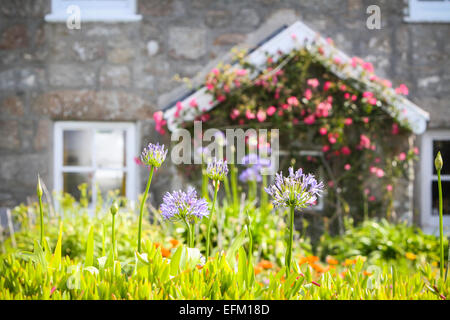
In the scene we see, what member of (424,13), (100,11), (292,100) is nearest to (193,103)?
(292,100)

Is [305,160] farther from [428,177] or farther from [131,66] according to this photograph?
[131,66]

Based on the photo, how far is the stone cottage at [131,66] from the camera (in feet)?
12.9

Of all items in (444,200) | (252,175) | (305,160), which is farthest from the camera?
(305,160)

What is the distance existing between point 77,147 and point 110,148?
0.93 feet

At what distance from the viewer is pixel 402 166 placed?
3.99 meters

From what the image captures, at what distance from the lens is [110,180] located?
12.7 feet

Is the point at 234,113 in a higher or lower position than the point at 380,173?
higher

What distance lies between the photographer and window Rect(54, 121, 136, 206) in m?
3.92

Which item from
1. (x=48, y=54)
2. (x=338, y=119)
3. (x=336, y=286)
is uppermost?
(x=48, y=54)

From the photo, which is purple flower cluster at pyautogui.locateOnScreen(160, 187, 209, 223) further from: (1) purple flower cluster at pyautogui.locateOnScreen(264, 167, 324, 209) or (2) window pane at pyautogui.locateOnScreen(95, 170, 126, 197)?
(2) window pane at pyautogui.locateOnScreen(95, 170, 126, 197)

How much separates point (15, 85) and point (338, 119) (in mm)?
2766
